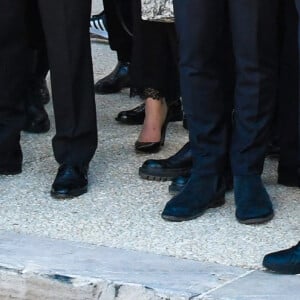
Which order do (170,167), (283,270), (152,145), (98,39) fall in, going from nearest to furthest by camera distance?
1. (283,270)
2. (170,167)
3. (152,145)
4. (98,39)

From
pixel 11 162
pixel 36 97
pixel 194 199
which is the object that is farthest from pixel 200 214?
pixel 36 97

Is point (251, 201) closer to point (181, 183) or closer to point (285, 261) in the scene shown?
point (181, 183)

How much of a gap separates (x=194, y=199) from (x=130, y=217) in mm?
271

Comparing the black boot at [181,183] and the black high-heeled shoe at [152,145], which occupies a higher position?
the black boot at [181,183]

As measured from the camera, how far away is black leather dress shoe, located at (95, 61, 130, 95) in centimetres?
603

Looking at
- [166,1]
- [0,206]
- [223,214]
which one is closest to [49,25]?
[166,1]

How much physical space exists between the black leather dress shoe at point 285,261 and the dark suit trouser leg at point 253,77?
56 centimetres

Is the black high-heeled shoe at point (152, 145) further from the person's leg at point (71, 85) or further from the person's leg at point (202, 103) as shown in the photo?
the person's leg at point (202, 103)

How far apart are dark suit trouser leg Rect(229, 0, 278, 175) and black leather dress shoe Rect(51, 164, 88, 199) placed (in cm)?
71

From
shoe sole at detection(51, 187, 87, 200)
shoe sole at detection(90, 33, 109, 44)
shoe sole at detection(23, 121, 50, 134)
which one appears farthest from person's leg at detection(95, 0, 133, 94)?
shoe sole at detection(90, 33, 109, 44)

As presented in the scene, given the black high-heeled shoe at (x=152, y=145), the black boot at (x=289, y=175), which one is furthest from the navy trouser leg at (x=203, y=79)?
the black high-heeled shoe at (x=152, y=145)

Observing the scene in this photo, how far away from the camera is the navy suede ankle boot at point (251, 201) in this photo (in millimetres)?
3957

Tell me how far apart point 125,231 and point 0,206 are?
2.02 ft

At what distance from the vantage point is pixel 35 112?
17.3 ft
